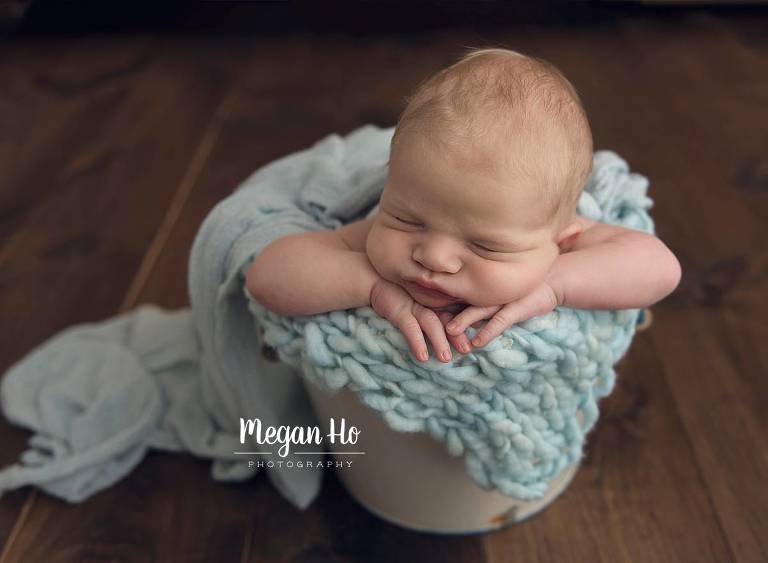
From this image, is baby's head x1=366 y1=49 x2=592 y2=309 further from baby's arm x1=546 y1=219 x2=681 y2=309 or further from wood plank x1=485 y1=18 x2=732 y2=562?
wood plank x1=485 y1=18 x2=732 y2=562

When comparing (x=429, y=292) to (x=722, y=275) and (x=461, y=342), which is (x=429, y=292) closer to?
(x=461, y=342)

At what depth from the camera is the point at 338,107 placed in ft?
4.84

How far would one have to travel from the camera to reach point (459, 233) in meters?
0.57

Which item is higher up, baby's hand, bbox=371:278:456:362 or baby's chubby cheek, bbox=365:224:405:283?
baby's chubby cheek, bbox=365:224:405:283

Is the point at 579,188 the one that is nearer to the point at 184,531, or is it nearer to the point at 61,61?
the point at 184,531

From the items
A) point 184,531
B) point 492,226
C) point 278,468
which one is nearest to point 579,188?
point 492,226

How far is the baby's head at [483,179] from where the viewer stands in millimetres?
541

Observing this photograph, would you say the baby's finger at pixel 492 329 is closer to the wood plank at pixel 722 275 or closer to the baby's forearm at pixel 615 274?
the baby's forearm at pixel 615 274

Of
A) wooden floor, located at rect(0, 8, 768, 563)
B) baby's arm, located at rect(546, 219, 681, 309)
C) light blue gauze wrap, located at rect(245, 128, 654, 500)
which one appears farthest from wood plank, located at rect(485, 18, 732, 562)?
baby's arm, located at rect(546, 219, 681, 309)

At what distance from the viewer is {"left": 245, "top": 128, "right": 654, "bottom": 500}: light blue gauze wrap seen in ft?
1.92

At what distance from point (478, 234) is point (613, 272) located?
127 millimetres

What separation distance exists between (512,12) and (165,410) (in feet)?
3.71

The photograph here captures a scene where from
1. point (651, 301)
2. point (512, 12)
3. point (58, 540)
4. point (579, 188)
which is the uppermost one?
point (579, 188)

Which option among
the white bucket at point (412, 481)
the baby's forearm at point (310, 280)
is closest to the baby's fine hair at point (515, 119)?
the baby's forearm at point (310, 280)
